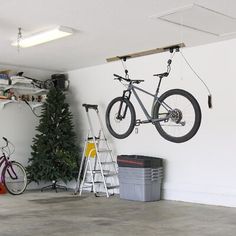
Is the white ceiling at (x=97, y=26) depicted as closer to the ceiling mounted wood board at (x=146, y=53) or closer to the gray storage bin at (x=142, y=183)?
the ceiling mounted wood board at (x=146, y=53)

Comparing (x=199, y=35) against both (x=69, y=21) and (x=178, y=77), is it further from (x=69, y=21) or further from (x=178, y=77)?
(x=69, y=21)

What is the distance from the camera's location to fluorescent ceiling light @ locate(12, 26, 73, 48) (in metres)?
6.00

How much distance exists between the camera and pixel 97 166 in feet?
29.5

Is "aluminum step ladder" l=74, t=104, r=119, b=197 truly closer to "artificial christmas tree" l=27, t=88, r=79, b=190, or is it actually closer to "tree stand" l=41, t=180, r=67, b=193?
"artificial christmas tree" l=27, t=88, r=79, b=190

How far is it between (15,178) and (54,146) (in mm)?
1060

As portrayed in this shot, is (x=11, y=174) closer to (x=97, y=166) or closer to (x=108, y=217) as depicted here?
(x=97, y=166)

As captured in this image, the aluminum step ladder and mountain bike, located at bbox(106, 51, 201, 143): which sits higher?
mountain bike, located at bbox(106, 51, 201, 143)

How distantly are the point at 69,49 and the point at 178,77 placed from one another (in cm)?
202

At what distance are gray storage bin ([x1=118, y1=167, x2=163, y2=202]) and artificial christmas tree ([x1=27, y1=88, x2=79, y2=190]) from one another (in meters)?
1.59

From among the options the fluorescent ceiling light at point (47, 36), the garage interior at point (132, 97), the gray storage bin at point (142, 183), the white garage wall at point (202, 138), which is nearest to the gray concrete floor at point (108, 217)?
the garage interior at point (132, 97)

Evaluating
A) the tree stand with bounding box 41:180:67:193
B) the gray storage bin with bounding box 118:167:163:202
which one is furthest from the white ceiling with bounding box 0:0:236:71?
the tree stand with bounding box 41:180:67:193

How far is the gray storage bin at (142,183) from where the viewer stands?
744 centimetres

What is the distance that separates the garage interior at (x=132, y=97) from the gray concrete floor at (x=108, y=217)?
2 cm

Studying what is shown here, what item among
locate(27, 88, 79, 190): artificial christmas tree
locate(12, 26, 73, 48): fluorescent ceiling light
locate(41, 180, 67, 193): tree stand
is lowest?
locate(41, 180, 67, 193): tree stand
